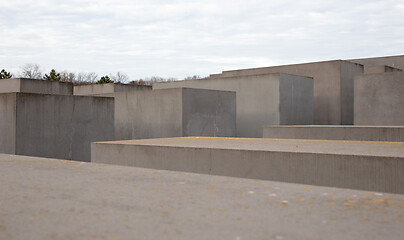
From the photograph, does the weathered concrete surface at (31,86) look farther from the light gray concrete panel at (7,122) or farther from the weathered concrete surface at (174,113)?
the light gray concrete panel at (7,122)

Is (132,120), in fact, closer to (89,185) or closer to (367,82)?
(367,82)

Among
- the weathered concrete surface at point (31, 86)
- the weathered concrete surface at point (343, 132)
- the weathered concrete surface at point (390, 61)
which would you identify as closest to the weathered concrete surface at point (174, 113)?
the weathered concrete surface at point (343, 132)

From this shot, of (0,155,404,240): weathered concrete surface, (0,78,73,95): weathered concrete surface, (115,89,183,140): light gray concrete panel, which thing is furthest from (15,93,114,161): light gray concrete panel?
(0,78,73,95): weathered concrete surface

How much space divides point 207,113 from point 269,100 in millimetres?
3019

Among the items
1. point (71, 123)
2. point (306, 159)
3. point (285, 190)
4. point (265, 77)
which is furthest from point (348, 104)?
point (285, 190)

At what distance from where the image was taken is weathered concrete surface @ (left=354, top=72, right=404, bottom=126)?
589 inches

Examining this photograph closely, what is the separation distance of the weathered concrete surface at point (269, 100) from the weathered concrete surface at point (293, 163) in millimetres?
8404

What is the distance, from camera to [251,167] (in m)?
5.84

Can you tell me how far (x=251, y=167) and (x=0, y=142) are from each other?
5.66 metres

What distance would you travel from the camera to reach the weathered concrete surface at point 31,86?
1792cm

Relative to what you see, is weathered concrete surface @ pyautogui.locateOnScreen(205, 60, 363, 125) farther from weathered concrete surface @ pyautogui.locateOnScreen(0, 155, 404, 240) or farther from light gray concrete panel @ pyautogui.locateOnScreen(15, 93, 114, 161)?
weathered concrete surface @ pyautogui.locateOnScreen(0, 155, 404, 240)

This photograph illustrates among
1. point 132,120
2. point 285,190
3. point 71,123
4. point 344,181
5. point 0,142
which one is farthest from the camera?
point 132,120

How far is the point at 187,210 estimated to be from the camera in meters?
2.29

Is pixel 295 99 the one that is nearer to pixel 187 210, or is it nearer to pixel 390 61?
pixel 390 61
